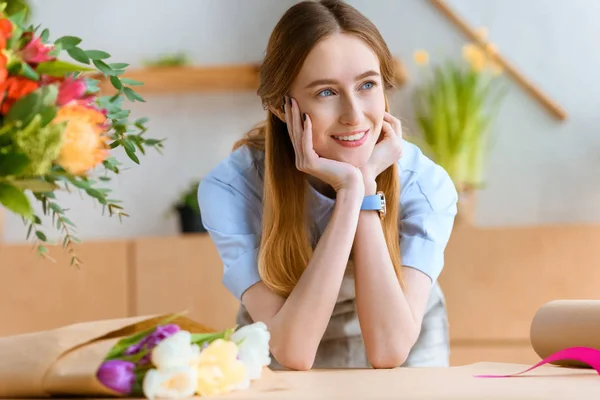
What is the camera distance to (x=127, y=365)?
2.70 feet

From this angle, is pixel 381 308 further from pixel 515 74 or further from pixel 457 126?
pixel 515 74

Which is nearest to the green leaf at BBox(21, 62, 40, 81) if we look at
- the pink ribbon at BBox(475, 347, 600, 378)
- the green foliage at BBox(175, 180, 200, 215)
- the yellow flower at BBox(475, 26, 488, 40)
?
the pink ribbon at BBox(475, 347, 600, 378)

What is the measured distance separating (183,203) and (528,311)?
1.52m

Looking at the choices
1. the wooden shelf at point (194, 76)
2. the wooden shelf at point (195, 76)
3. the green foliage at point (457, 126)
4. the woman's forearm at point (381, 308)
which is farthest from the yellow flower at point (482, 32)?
the woman's forearm at point (381, 308)

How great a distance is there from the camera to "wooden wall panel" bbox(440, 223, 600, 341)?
3348 mm

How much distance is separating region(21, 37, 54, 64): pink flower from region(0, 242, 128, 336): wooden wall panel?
2.79m

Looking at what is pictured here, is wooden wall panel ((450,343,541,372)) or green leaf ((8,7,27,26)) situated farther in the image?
wooden wall panel ((450,343,541,372))

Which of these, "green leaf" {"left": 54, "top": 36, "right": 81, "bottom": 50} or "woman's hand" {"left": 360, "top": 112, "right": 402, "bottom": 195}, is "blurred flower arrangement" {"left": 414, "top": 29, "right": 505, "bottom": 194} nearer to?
"woman's hand" {"left": 360, "top": 112, "right": 402, "bottom": 195}

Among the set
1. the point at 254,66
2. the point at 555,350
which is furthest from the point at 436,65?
the point at 555,350

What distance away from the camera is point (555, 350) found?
50.5 inches

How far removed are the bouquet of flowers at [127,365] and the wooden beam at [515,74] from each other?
2.98 m

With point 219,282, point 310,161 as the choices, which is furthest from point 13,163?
point 219,282

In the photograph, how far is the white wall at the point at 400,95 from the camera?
3602 millimetres

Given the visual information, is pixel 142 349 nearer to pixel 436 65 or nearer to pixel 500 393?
pixel 500 393
